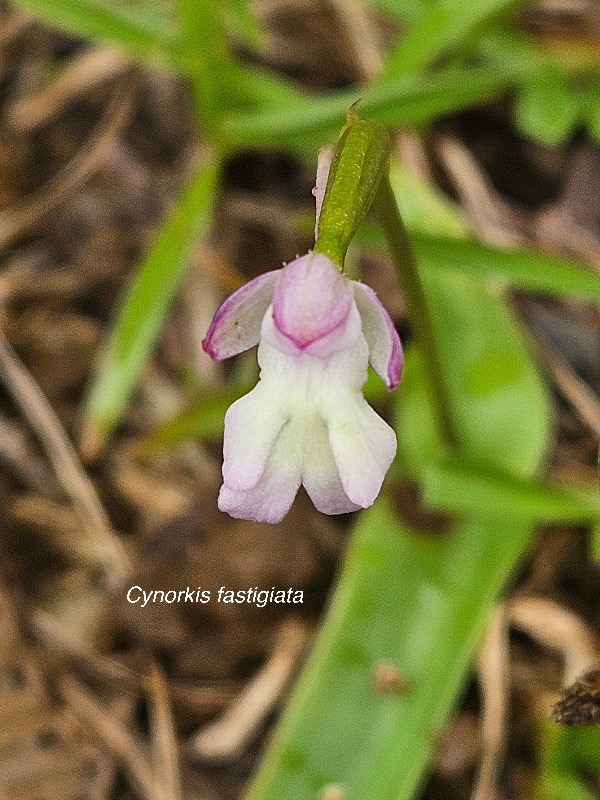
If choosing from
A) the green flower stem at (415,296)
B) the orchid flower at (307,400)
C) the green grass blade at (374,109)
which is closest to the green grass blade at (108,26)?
the green grass blade at (374,109)

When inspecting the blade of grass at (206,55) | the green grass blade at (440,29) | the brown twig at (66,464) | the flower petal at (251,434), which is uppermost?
the blade of grass at (206,55)

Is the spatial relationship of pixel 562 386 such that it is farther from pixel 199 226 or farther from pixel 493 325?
pixel 199 226

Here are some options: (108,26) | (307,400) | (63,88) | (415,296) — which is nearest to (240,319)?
(307,400)

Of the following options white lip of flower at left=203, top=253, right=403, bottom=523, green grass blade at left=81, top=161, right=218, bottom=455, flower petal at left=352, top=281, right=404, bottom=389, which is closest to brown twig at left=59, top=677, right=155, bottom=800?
green grass blade at left=81, top=161, right=218, bottom=455

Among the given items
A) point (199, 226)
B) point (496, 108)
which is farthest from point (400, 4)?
point (199, 226)

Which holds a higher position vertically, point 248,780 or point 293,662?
point 293,662

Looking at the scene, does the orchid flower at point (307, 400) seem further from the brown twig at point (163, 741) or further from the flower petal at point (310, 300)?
the brown twig at point (163, 741)

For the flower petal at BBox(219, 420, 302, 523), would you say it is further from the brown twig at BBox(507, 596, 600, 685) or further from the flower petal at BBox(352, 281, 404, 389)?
the brown twig at BBox(507, 596, 600, 685)
